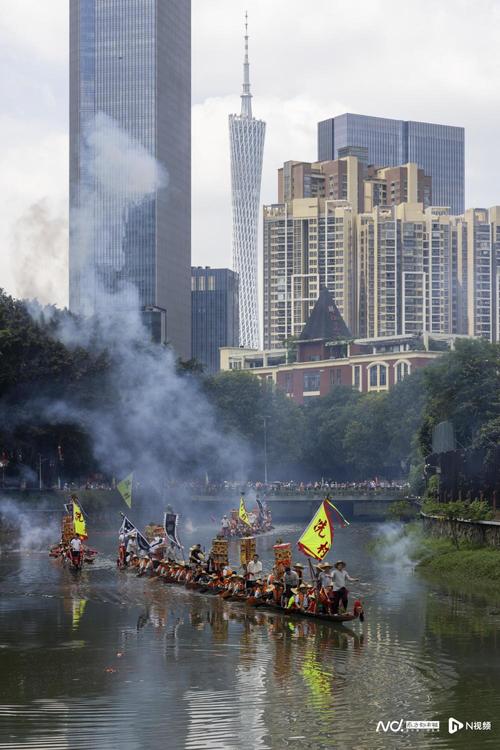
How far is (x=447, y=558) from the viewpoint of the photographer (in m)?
61.5

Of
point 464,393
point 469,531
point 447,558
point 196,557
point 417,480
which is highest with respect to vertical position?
point 464,393

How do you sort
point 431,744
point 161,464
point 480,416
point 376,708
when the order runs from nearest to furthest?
point 431,744
point 376,708
point 480,416
point 161,464

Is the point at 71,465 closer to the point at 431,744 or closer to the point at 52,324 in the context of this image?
the point at 52,324

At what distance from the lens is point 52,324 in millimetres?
111188

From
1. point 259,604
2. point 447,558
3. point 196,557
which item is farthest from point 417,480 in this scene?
point 259,604

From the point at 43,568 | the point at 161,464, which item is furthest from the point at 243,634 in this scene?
the point at 161,464

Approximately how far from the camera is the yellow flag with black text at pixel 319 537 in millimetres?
47281

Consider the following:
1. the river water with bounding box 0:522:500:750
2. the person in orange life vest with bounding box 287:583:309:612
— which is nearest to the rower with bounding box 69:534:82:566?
the river water with bounding box 0:522:500:750

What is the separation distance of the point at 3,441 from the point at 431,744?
77701 mm

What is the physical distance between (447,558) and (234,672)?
91.7 ft

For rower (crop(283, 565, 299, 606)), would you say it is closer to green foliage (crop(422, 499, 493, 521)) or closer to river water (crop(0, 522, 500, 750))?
river water (crop(0, 522, 500, 750))
